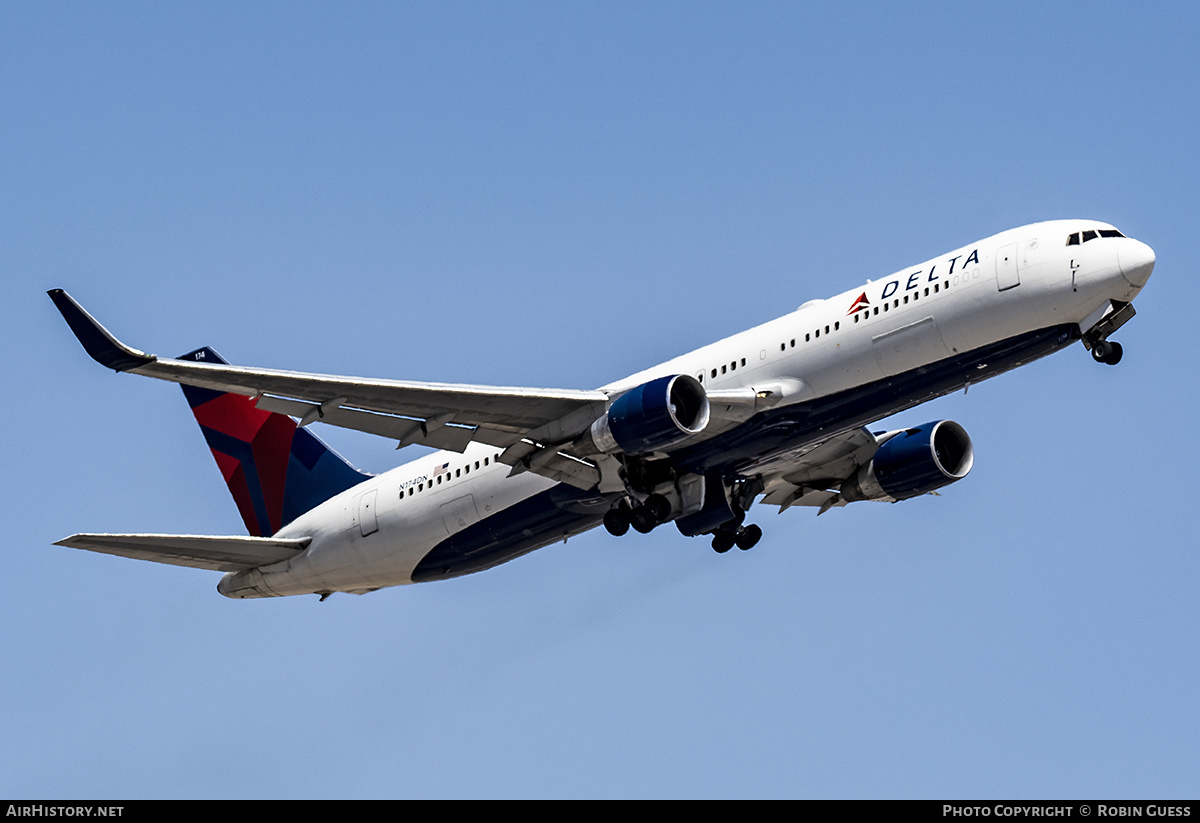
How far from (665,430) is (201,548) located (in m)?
13.6

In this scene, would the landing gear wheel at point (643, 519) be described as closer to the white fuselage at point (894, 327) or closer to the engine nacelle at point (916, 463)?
the white fuselage at point (894, 327)

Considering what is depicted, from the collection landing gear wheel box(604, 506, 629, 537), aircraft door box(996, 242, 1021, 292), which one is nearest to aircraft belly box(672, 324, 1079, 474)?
aircraft door box(996, 242, 1021, 292)

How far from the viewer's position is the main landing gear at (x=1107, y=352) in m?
32.3

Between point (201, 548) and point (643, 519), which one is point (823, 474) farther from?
point (201, 548)

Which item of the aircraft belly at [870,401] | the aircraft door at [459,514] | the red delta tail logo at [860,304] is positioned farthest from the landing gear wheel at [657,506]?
the red delta tail logo at [860,304]

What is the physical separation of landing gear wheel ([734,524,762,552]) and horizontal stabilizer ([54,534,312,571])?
11755mm

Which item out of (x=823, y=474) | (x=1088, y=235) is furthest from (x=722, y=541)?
(x=1088, y=235)

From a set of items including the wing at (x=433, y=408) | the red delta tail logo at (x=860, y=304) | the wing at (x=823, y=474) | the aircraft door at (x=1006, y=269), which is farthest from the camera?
the wing at (x=823, y=474)

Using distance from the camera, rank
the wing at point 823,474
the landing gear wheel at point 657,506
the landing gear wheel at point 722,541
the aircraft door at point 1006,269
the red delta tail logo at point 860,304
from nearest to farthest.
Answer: the aircraft door at point 1006,269, the red delta tail logo at point 860,304, the landing gear wheel at point 657,506, the wing at point 823,474, the landing gear wheel at point 722,541

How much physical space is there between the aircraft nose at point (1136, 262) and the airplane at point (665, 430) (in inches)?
1.9

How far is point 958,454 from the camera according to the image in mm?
40875

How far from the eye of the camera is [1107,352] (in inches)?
1275
